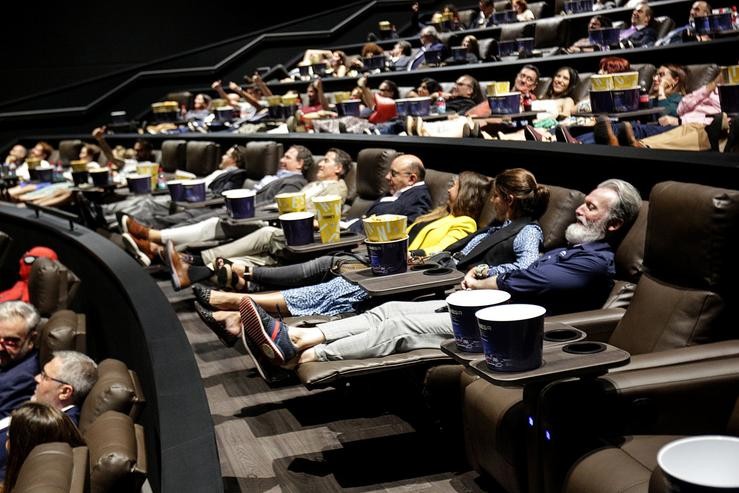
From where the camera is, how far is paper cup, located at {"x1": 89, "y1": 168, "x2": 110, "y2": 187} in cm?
659

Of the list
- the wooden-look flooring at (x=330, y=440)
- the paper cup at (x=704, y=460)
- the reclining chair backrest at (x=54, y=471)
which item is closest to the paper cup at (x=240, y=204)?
the wooden-look flooring at (x=330, y=440)

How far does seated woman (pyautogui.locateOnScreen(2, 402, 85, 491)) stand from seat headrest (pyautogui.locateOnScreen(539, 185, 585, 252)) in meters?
1.72

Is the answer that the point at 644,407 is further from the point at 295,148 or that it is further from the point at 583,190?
the point at 295,148

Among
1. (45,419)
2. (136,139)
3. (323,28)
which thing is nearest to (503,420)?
(45,419)

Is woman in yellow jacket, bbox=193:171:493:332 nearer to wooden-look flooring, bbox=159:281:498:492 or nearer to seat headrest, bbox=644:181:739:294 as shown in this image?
wooden-look flooring, bbox=159:281:498:492

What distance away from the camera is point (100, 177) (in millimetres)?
6609

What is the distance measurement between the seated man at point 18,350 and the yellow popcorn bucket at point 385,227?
1.94 meters

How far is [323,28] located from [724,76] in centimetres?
955

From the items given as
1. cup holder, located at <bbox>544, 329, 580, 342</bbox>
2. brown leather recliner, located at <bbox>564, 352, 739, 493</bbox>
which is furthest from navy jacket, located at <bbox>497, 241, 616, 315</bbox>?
brown leather recliner, located at <bbox>564, 352, 739, 493</bbox>

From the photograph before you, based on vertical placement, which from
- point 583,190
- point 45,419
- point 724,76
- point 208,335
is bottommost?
point 208,335

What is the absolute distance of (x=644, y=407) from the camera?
2066 millimetres

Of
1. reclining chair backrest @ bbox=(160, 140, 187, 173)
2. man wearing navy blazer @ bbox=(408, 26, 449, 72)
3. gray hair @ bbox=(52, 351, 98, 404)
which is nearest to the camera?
gray hair @ bbox=(52, 351, 98, 404)

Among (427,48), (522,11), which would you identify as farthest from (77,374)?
(522,11)

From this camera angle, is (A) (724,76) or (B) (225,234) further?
(B) (225,234)
